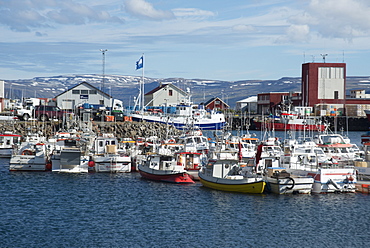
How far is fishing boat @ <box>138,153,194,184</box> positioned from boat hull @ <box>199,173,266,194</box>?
3.06 meters

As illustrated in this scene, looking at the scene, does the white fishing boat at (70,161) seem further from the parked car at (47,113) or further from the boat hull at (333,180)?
the parked car at (47,113)

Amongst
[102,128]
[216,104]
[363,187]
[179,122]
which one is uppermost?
[216,104]

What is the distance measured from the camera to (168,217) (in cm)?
3103

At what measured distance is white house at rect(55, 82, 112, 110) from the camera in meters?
104

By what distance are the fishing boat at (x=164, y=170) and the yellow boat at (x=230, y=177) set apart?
155 centimetres

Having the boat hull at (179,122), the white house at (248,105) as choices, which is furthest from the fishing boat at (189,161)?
the white house at (248,105)

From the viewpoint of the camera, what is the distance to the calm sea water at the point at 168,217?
2652 cm

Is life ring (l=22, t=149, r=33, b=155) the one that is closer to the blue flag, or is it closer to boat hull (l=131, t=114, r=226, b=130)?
the blue flag

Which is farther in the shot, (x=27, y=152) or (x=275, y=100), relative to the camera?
(x=275, y=100)

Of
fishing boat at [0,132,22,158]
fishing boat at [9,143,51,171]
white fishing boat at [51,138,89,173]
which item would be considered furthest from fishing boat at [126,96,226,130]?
white fishing boat at [51,138,89,173]

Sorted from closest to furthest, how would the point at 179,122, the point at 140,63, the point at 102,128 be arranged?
the point at 102,128, the point at 140,63, the point at 179,122

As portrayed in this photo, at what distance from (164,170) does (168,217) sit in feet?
34.8

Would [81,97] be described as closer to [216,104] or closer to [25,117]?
[25,117]

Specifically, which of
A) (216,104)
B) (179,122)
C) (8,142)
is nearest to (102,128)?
(179,122)
